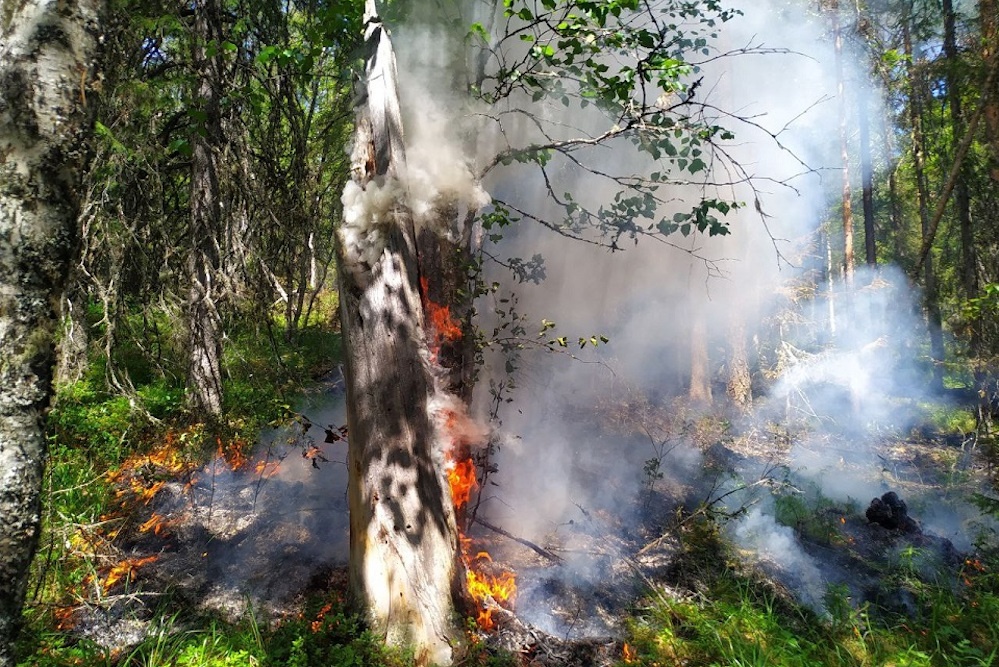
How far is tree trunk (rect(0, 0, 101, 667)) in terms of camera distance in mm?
1741

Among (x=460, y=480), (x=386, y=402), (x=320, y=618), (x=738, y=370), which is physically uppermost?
(x=386, y=402)

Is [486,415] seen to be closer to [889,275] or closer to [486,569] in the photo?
[486,569]

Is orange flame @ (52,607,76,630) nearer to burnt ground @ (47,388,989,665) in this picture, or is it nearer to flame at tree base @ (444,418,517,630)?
burnt ground @ (47,388,989,665)

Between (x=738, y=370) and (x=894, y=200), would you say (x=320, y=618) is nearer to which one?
(x=738, y=370)

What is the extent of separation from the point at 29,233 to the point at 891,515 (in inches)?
337

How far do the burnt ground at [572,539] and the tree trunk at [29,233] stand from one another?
4.59ft

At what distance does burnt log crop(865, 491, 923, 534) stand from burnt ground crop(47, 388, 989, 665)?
0.27 feet

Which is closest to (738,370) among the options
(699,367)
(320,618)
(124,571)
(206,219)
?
(699,367)

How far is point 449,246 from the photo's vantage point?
4.62 meters

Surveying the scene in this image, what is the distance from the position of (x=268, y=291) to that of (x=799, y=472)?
27.9 ft

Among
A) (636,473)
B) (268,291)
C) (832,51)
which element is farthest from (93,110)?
(832,51)

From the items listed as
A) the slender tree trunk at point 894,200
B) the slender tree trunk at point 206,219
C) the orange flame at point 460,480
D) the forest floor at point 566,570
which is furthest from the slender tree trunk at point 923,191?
the slender tree trunk at point 206,219

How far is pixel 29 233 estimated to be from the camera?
1769mm

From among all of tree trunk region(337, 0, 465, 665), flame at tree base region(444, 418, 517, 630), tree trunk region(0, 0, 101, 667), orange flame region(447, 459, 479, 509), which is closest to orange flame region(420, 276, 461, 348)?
flame at tree base region(444, 418, 517, 630)
